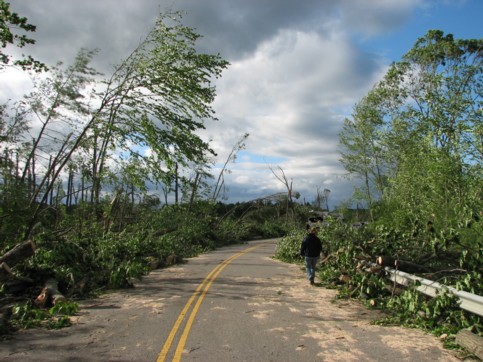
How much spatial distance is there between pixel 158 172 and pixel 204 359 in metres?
10.3

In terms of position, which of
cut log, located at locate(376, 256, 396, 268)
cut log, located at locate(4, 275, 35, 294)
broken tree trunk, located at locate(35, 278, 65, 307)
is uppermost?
cut log, located at locate(376, 256, 396, 268)

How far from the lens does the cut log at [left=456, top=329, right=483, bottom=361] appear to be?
5746 mm

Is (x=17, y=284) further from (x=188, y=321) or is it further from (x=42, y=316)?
(x=188, y=321)

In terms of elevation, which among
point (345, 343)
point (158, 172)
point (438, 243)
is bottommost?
point (345, 343)

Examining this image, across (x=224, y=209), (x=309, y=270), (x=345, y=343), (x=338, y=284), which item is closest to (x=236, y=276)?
(x=309, y=270)

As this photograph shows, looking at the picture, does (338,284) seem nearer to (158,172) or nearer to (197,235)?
(158,172)

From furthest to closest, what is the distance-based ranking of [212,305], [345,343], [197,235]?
[197,235]
[212,305]
[345,343]

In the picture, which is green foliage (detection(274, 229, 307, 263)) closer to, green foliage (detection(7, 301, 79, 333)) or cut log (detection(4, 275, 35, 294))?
cut log (detection(4, 275, 35, 294))

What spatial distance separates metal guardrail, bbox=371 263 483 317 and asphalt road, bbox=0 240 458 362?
2.67 ft

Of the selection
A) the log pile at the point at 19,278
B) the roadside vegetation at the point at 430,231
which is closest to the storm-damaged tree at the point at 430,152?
the roadside vegetation at the point at 430,231

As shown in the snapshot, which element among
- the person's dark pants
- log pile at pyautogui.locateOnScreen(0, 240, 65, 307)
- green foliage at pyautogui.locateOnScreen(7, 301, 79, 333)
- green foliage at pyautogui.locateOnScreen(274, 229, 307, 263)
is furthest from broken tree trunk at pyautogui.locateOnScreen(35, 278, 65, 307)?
green foliage at pyautogui.locateOnScreen(274, 229, 307, 263)

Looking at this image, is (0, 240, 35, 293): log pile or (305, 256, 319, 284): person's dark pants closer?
(0, 240, 35, 293): log pile

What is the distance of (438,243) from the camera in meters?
10.0

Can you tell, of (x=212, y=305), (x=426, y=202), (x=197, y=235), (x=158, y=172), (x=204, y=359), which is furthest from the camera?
(x=197, y=235)
